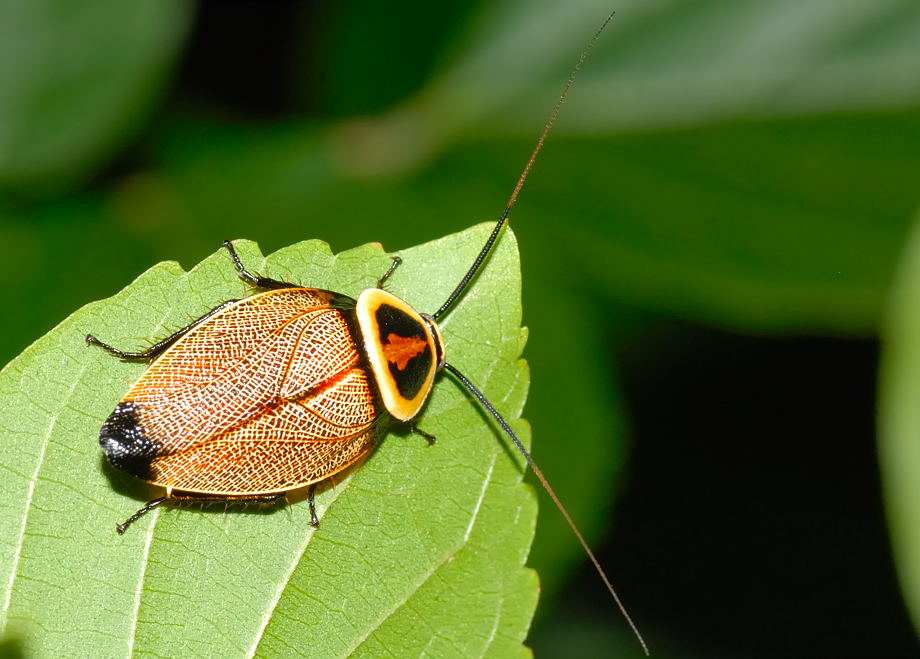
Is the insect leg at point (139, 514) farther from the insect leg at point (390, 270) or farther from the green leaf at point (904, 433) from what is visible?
the green leaf at point (904, 433)

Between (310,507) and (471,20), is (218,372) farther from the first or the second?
(471,20)

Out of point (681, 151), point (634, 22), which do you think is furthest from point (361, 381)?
point (634, 22)

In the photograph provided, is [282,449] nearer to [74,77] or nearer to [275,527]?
[275,527]

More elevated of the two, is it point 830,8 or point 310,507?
point 830,8

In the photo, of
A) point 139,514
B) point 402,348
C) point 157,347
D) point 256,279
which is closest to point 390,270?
point 402,348

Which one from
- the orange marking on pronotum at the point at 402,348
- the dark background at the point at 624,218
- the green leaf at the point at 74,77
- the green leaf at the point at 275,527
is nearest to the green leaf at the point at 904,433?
the green leaf at the point at 275,527
